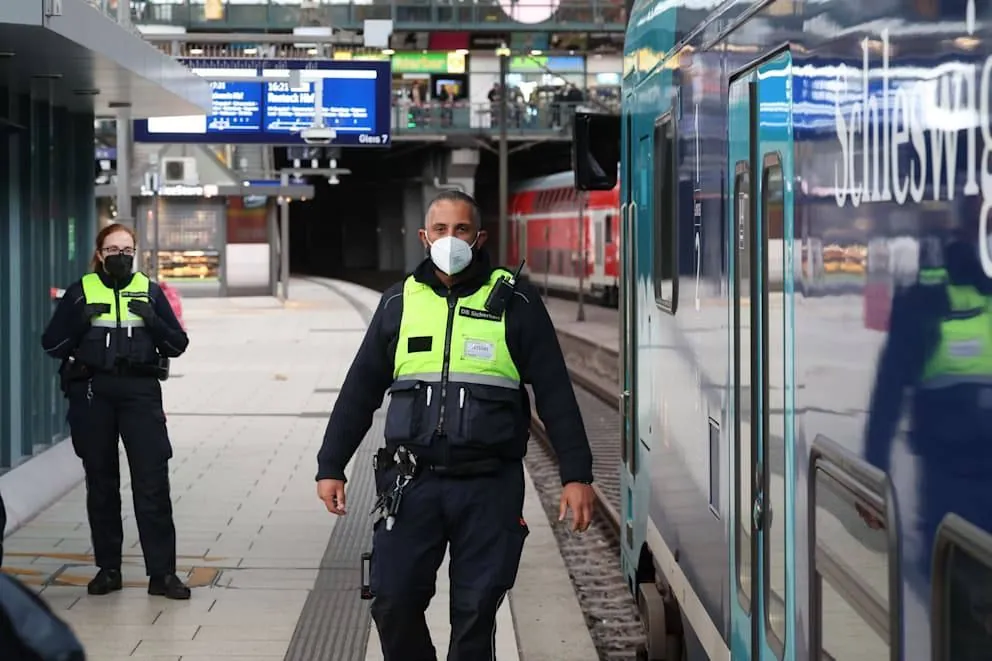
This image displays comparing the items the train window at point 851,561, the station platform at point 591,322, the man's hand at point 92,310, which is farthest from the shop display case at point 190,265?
the train window at point 851,561

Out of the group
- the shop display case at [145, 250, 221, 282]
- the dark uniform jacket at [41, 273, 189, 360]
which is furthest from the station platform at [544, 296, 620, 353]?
the dark uniform jacket at [41, 273, 189, 360]

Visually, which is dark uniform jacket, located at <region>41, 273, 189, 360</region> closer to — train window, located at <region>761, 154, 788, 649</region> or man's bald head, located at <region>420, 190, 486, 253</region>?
man's bald head, located at <region>420, 190, 486, 253</region>

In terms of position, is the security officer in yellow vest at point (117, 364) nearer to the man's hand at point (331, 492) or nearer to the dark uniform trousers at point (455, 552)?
the man's hand at point (331, 492)

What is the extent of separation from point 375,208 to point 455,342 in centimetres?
8602

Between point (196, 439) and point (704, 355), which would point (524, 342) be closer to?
point (704, 355)

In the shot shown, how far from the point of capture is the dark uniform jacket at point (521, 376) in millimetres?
5605

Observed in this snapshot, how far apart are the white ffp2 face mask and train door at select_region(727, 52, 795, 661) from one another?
1.18 meters

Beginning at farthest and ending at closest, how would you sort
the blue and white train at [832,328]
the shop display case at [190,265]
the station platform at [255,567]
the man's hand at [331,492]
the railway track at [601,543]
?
1. the shop display case at [190,265]
2. the railway track at [601,543]
3. the station platform at [255,567]
4. the man's hand at [331,492]
5. the blue and white train at [832,328]

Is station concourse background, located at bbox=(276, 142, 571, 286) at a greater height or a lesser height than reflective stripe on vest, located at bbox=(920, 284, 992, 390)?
greater

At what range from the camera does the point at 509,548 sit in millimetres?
5555

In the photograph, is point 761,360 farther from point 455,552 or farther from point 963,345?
point 455,552

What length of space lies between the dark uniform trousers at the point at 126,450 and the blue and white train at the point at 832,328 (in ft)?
11.2

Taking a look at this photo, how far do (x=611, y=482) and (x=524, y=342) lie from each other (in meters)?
9.45

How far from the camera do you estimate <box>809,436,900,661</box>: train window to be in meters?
2.77
